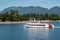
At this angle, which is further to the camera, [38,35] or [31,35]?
[31,35]

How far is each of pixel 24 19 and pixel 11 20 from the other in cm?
1787

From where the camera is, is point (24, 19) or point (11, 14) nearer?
point (11, 14)

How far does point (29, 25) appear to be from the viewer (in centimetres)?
10162

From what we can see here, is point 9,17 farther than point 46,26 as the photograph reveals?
Yes

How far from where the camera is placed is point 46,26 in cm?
9944

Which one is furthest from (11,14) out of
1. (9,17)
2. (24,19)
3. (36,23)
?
(36,23)

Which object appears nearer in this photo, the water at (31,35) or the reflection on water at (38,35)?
the reflection on water at (38,35)

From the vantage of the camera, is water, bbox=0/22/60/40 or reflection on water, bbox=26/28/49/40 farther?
water, bbox=0/22/60/40

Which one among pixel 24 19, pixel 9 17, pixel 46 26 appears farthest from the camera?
pixel 24 19

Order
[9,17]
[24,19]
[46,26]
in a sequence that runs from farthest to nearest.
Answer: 1. [24,19]
2. [9,17]
3. [46,26]

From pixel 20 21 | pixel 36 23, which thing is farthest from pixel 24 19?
pixel 36 23

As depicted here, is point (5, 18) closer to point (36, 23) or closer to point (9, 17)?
point (9, 17)

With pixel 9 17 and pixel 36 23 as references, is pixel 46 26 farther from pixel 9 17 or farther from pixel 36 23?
pixel 9 17

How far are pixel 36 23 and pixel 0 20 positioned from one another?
6809cm
